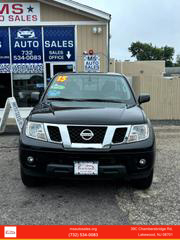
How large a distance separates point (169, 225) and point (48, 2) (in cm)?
888

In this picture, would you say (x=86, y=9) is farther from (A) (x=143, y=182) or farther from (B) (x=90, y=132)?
(A) (x=143, y=182)

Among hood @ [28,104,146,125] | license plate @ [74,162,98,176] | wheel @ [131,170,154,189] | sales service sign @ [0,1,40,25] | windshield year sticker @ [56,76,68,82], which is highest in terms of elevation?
sales service sign @ [0,1,40,25]

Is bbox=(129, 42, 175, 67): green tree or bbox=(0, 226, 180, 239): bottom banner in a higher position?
bbox=(129, 42, 175, 67): green tree

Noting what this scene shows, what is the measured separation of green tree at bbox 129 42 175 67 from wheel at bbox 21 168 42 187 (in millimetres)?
91613

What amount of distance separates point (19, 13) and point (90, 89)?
6663 millimetres

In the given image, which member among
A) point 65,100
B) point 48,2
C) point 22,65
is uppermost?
point 48,2

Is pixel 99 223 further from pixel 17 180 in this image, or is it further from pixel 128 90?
pixel 128 90

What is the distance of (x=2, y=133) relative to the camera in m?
7.77

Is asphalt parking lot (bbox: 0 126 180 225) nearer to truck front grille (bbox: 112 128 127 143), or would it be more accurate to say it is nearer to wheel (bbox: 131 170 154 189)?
wheel (bbox: 131 170 154 189)

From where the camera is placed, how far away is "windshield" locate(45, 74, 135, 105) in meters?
4.37

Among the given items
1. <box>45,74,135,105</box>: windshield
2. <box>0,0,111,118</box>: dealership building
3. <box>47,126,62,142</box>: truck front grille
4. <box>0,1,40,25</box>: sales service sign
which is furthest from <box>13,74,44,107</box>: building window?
<box>47,126,62,142</box>: truck front grille

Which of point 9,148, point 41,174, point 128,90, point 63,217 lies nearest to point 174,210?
point 63,217

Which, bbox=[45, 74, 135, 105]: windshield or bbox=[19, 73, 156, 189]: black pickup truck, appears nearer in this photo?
bbox=[19, 73, 156, 189]: black pickup truck

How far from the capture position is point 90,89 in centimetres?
461
